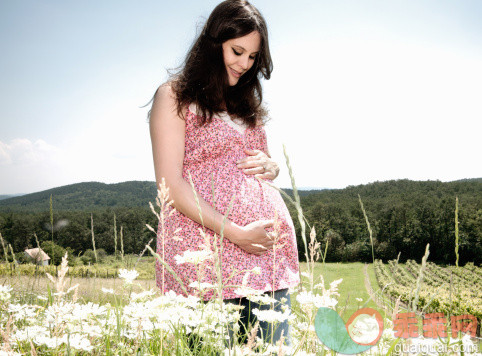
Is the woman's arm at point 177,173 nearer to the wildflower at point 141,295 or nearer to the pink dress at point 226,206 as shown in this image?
the pink dress at point 226,206

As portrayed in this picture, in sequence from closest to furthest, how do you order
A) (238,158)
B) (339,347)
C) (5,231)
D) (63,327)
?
(339,347), (63,327), (238,158), (5,231)

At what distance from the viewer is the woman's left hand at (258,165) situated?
2307mm

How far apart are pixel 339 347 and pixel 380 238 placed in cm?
7772

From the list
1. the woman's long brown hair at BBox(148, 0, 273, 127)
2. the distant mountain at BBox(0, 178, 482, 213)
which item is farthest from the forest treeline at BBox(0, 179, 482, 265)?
the woman's long brown hair at BBox(148, 0, 273, 127)

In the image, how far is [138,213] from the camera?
6719 cm

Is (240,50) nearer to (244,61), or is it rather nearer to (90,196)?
(244,61)

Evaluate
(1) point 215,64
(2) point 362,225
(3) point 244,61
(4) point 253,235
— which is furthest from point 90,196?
(4) point 253,235

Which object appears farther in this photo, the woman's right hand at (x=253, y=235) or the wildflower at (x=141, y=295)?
the woman's right hand at (x=253, y=235)

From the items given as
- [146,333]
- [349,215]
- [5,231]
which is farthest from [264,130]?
[349,215]

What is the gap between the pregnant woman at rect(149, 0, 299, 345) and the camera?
6.70 ft

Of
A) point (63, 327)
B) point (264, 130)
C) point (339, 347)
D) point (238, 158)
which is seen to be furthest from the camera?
point (264, 130)

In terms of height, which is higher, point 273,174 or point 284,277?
point 273,174

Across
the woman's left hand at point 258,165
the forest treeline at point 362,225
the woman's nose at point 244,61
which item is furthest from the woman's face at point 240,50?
the forest treeline at point 362,225

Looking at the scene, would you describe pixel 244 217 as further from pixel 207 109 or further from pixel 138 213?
pixel 138 213
